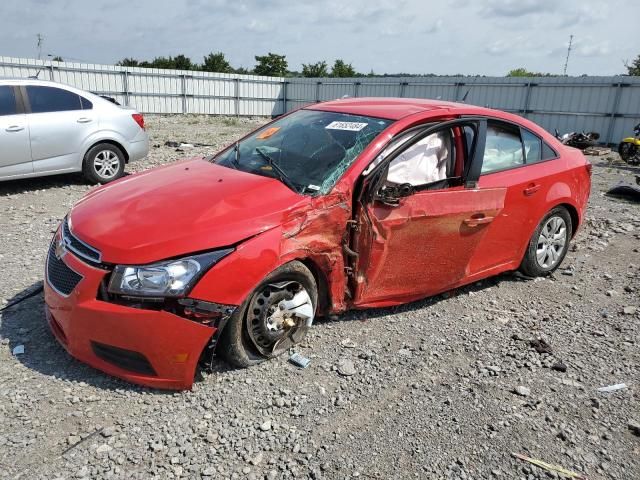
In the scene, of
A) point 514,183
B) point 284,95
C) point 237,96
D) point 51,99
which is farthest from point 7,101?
point 284,95

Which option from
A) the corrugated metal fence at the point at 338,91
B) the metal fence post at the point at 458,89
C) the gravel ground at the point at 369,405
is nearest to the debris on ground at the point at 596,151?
the corrugated metal fence at the point at 338,91

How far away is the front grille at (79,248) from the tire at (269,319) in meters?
0.84

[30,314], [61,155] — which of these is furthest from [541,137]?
[61,155]

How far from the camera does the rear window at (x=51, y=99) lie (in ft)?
24.0

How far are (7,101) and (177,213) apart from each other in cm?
564

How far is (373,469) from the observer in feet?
8.17

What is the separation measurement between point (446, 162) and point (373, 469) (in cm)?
238

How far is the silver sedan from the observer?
7098 millimetres

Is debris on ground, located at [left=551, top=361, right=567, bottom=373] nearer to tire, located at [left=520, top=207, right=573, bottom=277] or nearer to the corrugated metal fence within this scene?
tire, located at [left=520, top=207, right=573, bottom=277]

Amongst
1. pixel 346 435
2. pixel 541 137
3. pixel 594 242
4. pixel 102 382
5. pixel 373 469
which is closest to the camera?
pixel 373 469

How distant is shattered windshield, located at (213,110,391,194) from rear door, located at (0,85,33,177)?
446cm

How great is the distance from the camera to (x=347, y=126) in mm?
3895

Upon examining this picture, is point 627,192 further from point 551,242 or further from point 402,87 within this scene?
point 402,87

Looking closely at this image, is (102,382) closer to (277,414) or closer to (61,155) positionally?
(277,414)
